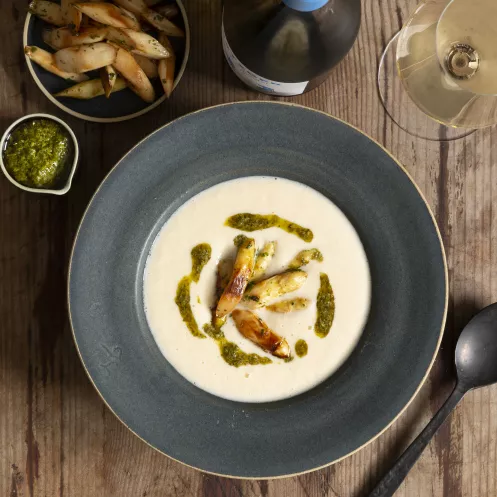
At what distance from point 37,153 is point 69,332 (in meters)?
0.35

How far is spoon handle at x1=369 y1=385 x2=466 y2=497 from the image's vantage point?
3.91 feet

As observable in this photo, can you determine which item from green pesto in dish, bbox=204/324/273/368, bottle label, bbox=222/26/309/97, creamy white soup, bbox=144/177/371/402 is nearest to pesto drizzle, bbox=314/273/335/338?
creamy white soup, bbox=144/177/371/402

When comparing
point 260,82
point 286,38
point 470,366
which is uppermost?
point 286,38

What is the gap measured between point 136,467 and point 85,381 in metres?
0.20

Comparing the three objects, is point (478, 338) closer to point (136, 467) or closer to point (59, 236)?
point (136, 467)

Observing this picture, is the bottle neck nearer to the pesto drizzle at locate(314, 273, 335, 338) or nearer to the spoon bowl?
the pesto drizzle at locate(314, 273, 335, 338)

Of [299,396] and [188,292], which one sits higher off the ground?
[188,292]

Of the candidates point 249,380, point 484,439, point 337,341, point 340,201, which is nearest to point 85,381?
point 249,380

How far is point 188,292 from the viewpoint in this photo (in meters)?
1.12

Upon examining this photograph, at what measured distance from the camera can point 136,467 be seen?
1.21m

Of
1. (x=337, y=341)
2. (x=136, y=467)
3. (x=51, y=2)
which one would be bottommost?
(x=136, y=467)

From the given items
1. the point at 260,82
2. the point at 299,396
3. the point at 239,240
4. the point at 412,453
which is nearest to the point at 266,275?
the point at 239,240

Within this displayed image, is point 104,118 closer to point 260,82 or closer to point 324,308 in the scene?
point 260,82

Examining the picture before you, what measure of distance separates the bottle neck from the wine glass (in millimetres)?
241
